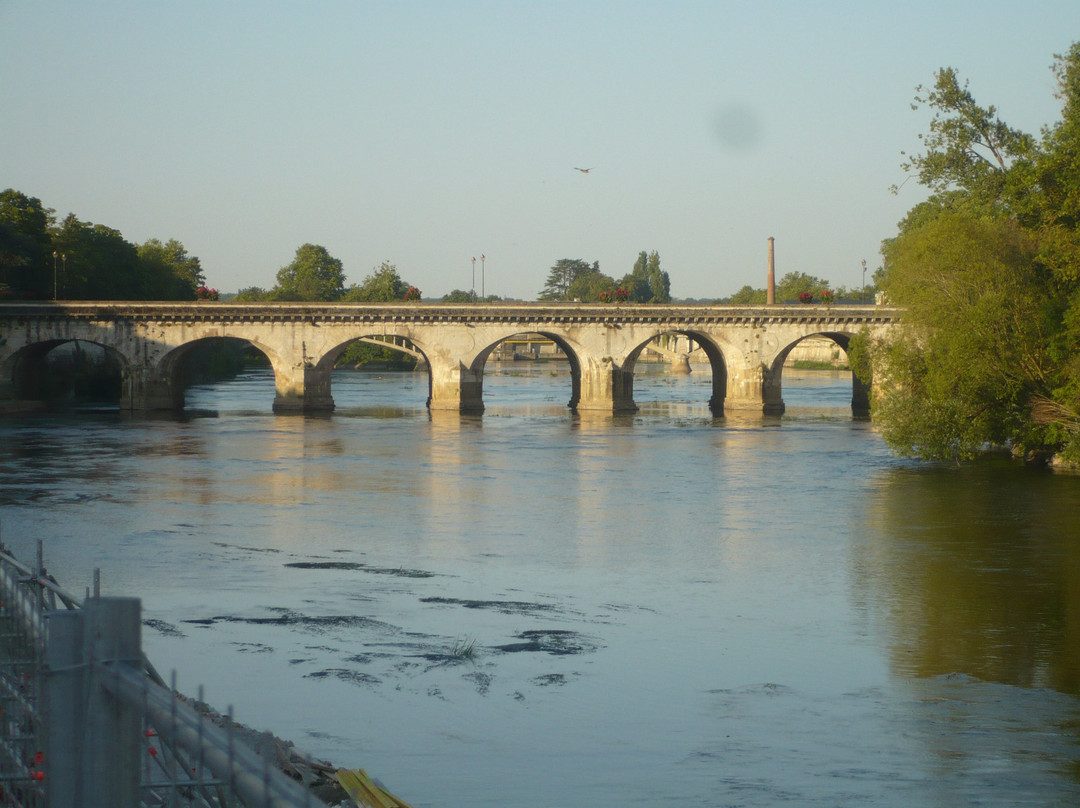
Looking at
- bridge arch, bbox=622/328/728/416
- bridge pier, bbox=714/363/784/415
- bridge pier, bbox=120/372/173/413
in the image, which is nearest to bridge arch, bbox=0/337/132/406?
bridge pier, bbox=120/372/173/413

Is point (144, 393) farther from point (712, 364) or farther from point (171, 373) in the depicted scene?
point (712, 364)

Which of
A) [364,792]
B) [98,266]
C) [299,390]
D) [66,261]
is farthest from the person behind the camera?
[98,266]

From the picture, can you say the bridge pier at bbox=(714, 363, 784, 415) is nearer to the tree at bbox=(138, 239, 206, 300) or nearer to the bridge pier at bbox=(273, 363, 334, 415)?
the bridge pier at bbox=(273, 363, 334, 415)

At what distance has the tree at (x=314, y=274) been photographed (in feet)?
568

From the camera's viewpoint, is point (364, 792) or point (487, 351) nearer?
point (364, 792)

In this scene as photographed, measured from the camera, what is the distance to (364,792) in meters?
9.41

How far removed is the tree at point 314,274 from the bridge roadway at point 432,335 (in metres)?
99.7

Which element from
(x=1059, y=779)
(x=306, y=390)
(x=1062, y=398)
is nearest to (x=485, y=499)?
(x=1062, y=398)

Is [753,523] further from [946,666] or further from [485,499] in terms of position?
[946,666]

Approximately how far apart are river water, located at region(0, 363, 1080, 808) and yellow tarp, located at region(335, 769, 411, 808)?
202cm

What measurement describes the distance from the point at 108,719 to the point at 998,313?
3761 cm

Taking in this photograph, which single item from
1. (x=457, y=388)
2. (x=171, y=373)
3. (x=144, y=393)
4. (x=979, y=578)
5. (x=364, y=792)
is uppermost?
(x=171, y=373)

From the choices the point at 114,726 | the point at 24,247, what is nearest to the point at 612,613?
the point at 114,726

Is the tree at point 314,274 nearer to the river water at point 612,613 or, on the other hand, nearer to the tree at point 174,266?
the tree at point 174,266
